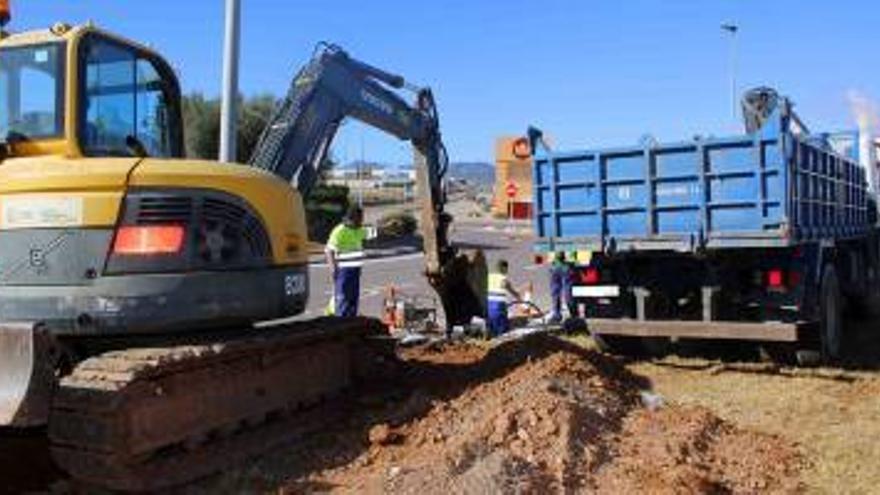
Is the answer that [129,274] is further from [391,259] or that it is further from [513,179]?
[391,259]

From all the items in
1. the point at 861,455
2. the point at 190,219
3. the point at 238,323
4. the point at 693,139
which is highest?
the point at 693,139

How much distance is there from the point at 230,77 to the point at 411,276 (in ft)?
58.7

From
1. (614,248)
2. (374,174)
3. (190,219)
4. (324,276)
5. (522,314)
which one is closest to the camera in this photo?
(190,219)

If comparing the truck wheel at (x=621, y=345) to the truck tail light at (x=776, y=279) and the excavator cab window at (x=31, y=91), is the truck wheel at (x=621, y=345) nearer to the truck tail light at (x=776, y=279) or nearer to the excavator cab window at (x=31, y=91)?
the truck tail light at (x=776, y=279)

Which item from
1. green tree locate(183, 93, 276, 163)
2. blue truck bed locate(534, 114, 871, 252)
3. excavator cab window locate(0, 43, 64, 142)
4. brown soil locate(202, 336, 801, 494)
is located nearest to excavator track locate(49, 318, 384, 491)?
brown soil locate(202, 336, 801, 494)

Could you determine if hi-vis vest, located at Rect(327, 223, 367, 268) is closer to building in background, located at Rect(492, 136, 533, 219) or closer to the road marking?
building in background, located at Rect(492, 136, 533, 219)

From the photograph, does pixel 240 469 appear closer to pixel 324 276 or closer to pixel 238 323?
pixel 238 323

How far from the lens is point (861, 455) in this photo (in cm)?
951

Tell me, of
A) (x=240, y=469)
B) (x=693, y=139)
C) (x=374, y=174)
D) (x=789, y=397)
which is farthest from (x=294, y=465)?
(x=374, y=174)

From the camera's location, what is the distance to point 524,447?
854 centimetres

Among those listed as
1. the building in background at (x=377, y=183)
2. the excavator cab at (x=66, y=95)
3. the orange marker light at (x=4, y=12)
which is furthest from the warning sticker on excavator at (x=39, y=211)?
the building in background at (x=377, y=183)

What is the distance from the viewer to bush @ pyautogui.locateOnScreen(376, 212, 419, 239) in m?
50.0

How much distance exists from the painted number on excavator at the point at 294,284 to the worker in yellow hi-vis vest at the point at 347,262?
5.57 m

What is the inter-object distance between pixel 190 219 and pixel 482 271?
615 centimetres
